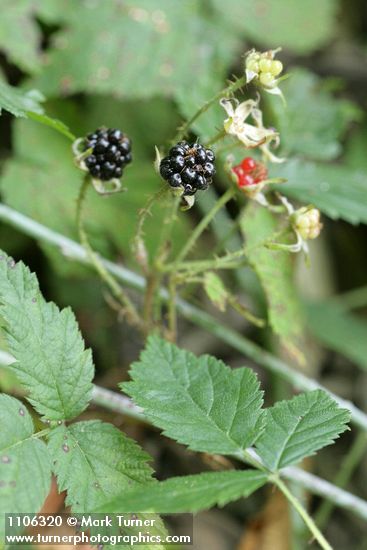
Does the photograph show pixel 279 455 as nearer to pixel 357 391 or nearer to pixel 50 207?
pixel 50 207

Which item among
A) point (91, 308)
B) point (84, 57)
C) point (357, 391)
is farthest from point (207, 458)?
point (84, 57)

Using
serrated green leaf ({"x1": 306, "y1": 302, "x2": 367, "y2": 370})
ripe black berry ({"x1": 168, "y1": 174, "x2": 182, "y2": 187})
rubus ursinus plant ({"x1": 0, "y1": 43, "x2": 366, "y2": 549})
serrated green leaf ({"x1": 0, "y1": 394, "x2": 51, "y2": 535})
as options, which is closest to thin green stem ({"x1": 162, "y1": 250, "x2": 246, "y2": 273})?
rubus ursinus plant ({"x1": 0, "y1": 43, "x2": 366, "y2": 549})

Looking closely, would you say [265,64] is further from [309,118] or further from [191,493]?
[309,118]

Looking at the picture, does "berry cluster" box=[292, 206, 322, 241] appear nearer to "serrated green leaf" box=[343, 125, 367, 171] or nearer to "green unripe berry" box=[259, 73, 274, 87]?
"green unripe berry" box=[259, 73, 274, 87]

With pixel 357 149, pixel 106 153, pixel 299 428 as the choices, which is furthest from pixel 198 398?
pixel 357 149

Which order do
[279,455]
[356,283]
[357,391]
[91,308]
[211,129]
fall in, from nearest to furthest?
[279,455], [211,129], [91,308], [357,391], [356,283]

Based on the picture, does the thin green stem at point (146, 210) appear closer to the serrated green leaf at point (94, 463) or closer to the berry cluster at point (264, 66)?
the berry cluster at point (264, 66)
